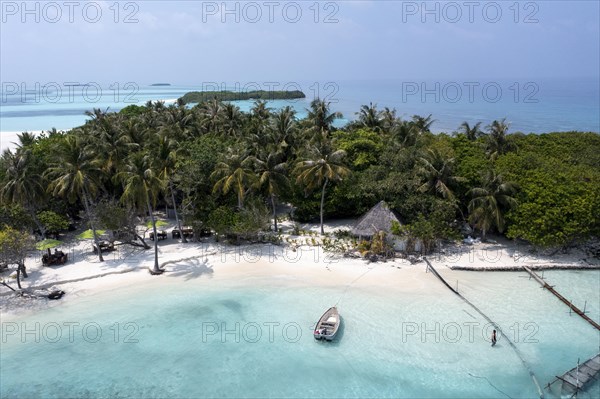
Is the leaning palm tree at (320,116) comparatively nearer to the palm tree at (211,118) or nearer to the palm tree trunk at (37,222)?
the palm tree at (211,118)

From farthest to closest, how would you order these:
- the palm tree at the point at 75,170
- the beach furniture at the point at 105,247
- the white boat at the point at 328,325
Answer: the beach furniture at the point at 105,247 < the palm tree at the point at 75,170 < the white boat at the point at 328,325

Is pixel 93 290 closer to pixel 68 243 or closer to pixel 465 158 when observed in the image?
pixel 68 243

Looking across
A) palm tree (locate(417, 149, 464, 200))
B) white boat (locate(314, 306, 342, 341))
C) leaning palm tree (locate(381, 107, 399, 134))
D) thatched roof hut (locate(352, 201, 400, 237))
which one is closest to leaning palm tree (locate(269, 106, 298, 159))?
thatched roof hut (locate(352, 201, 400, 237))

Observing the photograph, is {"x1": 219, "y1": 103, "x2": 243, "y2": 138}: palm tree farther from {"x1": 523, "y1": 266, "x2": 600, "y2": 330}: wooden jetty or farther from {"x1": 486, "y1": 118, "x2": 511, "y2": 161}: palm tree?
{"x1": 523, "y1": 266, "x2": 600, "y2": 330}: wooden jetty

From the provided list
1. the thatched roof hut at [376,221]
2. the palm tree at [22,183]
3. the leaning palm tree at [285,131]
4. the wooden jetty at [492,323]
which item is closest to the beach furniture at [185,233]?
the palm tree at [22,183]

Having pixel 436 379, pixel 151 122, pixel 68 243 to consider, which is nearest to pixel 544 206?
pixel 436 379
